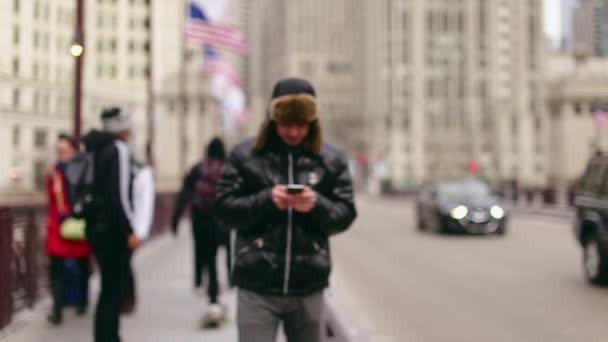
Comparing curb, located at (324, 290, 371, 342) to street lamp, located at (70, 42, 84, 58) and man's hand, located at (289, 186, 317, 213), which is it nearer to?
man's hand, located at (289, 186, 317, 213)

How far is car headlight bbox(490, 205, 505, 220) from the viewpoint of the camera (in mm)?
20219

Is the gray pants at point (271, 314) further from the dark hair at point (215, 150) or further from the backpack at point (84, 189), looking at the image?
the dark hair at point (215, 150)

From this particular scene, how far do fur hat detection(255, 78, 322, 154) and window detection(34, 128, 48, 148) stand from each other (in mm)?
5047

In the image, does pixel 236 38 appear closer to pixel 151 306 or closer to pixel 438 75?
pixel 151 306

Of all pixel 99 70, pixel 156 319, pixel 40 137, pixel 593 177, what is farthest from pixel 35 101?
pixel 593 177

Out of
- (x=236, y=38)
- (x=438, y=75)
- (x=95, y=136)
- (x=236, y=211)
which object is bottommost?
(x=236, y=211)

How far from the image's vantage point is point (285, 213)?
3.71 m

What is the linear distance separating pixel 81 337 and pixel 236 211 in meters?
3.91

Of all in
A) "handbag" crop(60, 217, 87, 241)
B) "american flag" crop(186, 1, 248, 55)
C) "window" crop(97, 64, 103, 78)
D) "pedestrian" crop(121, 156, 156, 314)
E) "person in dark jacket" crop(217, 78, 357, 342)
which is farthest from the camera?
"american flag" crop(186, 1, 248, 55)

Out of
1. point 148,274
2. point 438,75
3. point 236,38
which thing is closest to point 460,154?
point 438,75

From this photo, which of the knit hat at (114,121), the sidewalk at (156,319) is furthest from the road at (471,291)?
the knit hat at (114,121)

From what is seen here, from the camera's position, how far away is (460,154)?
383 feet

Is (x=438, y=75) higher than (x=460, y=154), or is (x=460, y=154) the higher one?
(x=438, y=75)

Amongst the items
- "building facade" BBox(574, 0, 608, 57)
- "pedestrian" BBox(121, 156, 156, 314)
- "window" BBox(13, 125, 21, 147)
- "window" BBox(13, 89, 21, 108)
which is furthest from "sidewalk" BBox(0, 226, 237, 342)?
"building facade" BBox(574, 0, 608, 57)
